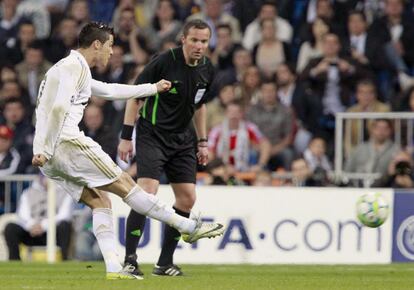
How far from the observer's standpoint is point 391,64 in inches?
785

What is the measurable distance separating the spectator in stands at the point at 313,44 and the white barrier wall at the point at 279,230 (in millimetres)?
4058

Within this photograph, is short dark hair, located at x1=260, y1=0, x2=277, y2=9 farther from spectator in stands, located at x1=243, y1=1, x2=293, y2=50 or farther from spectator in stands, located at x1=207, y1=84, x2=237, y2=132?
spectator in stands, located at x1=207, y1=84, x2=237, y2=132

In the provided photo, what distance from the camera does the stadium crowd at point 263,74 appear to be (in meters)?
18.9

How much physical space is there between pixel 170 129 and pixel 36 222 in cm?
549

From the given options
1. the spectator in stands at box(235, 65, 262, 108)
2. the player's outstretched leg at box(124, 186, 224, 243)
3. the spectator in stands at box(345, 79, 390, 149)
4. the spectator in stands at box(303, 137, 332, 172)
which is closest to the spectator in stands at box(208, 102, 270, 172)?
the spectator in stands at box(303, 137, 332, 172)

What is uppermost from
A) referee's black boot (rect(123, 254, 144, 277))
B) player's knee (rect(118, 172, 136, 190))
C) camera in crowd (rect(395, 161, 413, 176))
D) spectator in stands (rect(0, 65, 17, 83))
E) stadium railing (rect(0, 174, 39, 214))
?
spectator in stands (rect(0, 65, 17, 83))

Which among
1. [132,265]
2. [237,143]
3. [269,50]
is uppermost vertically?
[269,50]

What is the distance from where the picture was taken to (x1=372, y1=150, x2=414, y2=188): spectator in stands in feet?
57.8

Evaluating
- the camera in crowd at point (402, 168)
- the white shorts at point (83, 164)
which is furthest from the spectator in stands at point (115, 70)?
the white shorts at point (83, 164)

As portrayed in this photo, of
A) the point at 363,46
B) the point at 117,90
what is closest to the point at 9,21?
the point at 363,46

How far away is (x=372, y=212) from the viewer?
14461 mm

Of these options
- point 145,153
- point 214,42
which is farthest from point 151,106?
point 214,42

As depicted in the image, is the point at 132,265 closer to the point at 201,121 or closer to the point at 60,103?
the point at 201,121

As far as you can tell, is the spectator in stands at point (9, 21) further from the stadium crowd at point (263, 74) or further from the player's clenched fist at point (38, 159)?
the player's clenched fist at point (38, 159)
